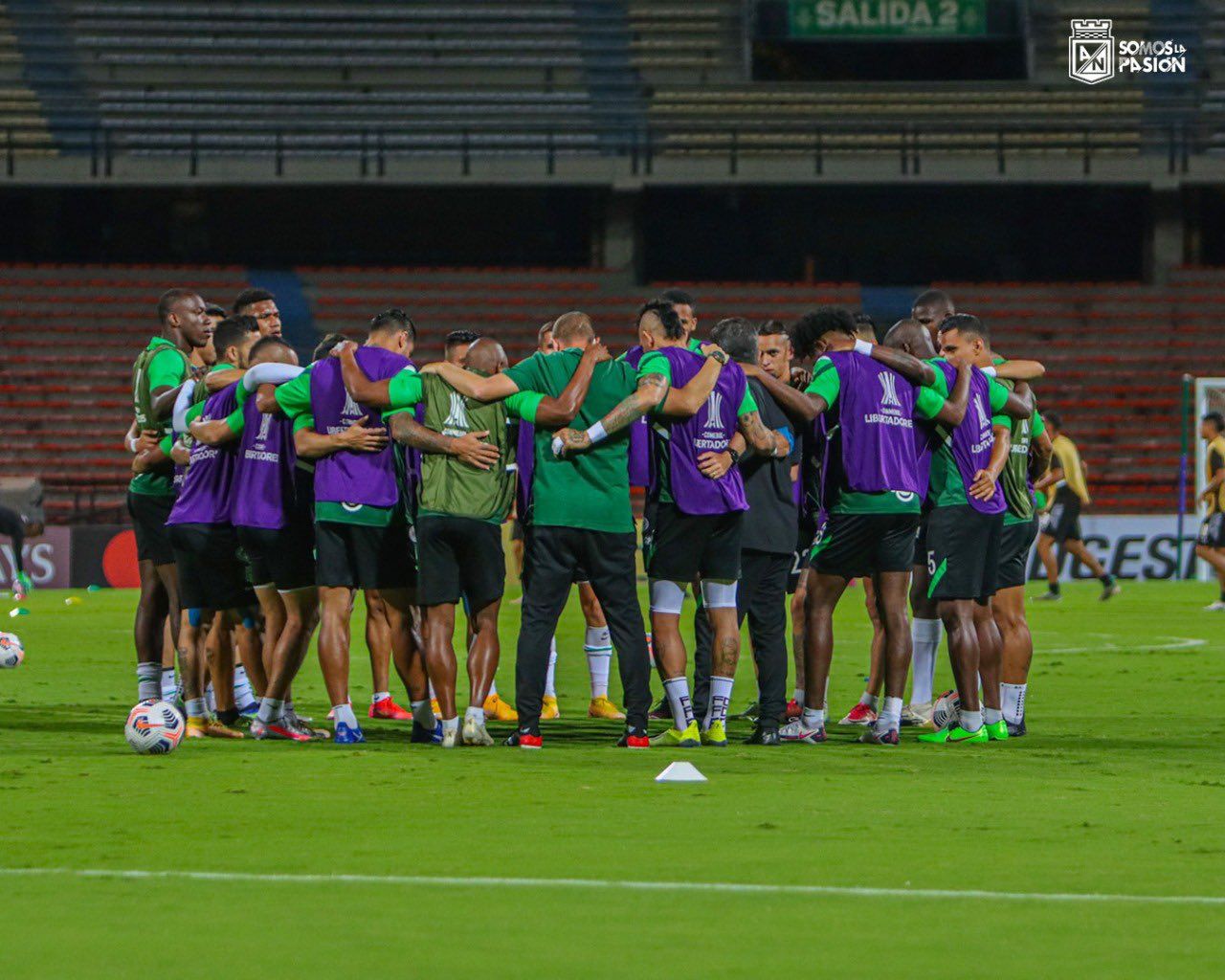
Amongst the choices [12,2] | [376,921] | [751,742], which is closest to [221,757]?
[751,742]

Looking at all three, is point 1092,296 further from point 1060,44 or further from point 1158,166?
point 1060,44

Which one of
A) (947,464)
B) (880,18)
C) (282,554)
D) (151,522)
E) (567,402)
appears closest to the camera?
(567,402)

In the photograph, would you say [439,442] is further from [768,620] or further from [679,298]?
[679,298]

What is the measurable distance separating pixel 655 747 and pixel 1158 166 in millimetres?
28334

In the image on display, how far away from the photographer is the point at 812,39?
39.2m

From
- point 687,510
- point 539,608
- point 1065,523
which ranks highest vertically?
point 687,510

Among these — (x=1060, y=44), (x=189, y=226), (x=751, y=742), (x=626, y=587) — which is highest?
(x=1060, y=44)

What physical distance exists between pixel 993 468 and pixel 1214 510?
14.0m

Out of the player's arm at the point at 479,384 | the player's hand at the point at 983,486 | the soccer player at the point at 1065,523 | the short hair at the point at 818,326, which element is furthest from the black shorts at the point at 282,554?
the soccer player at the point at 1065,523

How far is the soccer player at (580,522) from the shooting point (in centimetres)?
948

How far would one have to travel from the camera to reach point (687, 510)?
31.7 feet

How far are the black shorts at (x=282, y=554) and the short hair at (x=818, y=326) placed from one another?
8.75 feet

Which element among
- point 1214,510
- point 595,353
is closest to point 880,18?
point 1214,510

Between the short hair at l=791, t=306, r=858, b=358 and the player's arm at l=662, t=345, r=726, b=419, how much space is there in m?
0.63
